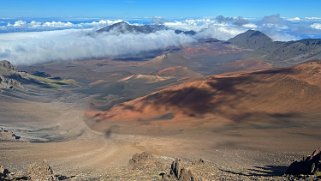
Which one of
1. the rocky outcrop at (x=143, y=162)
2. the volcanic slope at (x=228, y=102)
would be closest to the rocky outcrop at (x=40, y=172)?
the rocky outcrop at (x=143, y=162)

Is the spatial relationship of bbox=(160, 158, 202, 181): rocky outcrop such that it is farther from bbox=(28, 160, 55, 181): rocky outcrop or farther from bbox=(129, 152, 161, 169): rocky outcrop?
bbox=(28, 160, 55, 181): rocky outcrop

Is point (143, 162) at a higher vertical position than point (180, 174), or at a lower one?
lower

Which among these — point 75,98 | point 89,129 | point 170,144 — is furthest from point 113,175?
point 75,98

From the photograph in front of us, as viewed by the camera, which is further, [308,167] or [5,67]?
[5,67]

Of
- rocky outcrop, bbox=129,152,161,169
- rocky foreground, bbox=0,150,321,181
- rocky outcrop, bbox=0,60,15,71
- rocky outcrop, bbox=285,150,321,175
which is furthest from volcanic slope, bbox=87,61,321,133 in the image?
rocky outcrop, bbox=0,60,15,71

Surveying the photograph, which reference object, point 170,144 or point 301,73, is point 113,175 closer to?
point 170,144

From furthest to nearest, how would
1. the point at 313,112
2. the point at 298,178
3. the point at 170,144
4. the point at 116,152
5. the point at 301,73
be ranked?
the point at 301,73 < the point at 313,112 < the point at 170,144 < the point at 116,152 < the point at 298,178

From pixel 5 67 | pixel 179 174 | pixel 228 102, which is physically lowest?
pixel 5 67

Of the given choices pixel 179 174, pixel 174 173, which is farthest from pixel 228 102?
pixel 179 174

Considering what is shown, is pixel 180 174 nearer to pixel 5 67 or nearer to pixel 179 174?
pixel 179 174

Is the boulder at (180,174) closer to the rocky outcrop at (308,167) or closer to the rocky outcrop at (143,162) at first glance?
the rocky outcrop at (143,162)

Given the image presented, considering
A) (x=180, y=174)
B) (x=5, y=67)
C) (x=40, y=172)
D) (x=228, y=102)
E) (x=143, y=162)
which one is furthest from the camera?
(x=5, y=67)
